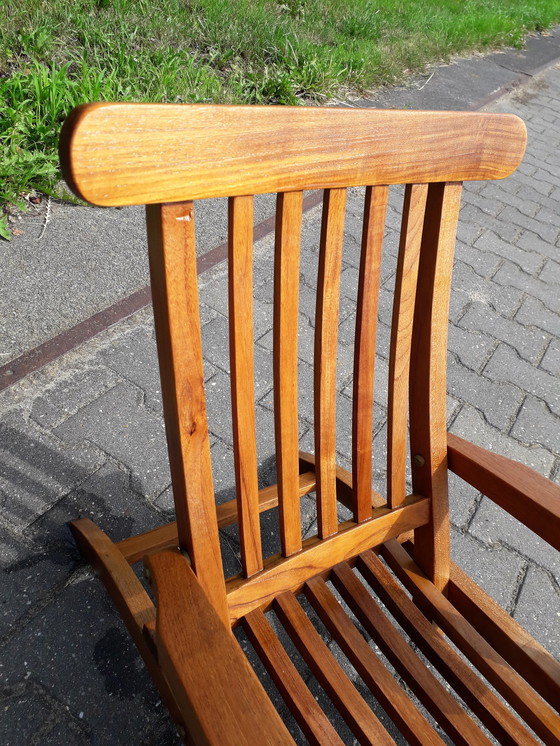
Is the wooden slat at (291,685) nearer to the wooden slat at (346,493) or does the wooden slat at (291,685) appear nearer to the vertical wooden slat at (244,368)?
the vertical wooden slat at (244,368)

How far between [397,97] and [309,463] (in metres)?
4.21

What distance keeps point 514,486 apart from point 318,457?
38 cm

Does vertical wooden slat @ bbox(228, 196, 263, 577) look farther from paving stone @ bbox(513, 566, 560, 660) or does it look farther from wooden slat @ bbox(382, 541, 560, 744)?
paving stone @ bbox(513, 566, 560, 660)

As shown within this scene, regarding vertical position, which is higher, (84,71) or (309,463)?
A: (84,71)

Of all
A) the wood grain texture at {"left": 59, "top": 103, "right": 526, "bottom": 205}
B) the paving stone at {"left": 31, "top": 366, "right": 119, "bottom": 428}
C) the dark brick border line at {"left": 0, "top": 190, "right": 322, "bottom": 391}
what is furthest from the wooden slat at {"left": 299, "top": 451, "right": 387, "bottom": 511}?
the dark brick border line at {"left": 0, "top": 190, "right": 322, "bottom": 391}

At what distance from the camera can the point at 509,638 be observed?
1.31m

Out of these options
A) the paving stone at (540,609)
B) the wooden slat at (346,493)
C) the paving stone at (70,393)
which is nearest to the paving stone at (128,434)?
the paving stone at (70,393)

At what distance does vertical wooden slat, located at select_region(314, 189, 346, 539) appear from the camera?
1.06 meters

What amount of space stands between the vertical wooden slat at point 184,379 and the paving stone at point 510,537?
3.81 ft

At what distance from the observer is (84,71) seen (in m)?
3.48

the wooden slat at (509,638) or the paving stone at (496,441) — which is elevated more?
the wooden slat at (509,638)

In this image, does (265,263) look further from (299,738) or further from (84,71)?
(299,738)

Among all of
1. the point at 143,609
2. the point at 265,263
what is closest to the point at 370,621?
the point at 143,609

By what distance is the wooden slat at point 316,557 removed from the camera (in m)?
1.26
